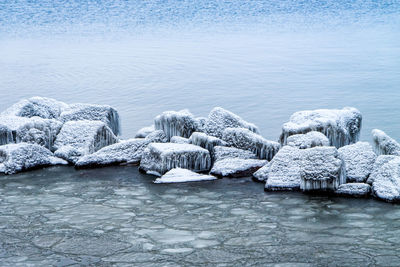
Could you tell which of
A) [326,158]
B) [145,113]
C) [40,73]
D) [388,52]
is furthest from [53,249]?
[388,52]

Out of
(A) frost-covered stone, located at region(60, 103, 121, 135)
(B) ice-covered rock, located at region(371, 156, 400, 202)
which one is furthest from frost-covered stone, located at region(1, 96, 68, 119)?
(B) ice-covered rock, located at region(371, 156, 400, 202)

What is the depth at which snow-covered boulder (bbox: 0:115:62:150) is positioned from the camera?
8.66m

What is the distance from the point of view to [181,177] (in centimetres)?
723

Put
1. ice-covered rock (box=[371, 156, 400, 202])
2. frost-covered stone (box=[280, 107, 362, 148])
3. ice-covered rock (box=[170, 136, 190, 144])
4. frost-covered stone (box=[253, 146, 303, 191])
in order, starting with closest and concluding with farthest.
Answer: ice-covered rock (box=[371, 156, 400, 202]) → frost-covered stone (box=[253, 146, 303, 191]) → frost-covered stone (box=[280, 107, 362, 148]) → ice-covered rock (box=[170, 136, 190, 144])

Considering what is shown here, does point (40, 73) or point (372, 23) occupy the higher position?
point (372, 23)

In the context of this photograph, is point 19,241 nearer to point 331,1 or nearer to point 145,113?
point 145,113

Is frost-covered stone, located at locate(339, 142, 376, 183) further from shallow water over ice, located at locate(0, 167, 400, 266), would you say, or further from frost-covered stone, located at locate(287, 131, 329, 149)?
shallow water over ice, located at locate(0, 167, 400, 266)

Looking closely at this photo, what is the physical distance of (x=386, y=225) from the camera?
→ 5.54m

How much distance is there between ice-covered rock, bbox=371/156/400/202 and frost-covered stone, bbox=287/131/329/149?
2.65 feet

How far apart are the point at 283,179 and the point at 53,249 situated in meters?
2.62

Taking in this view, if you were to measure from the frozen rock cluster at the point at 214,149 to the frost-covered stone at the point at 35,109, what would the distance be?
15 millimetres

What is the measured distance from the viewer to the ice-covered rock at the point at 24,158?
780 centimetres

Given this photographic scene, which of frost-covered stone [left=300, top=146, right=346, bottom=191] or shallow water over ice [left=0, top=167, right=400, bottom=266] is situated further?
frost-covered stone [left=300, top=146, right=346, bottom=191]

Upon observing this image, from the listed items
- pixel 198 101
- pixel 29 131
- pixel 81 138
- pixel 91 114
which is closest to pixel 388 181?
pixel 81 138
